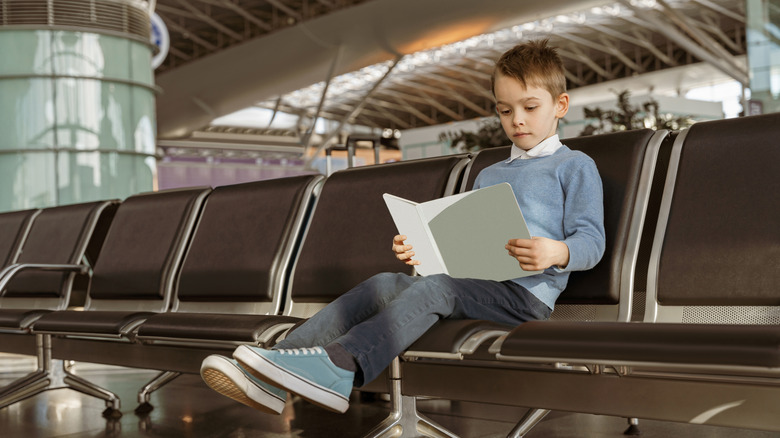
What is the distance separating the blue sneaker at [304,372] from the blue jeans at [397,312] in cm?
7

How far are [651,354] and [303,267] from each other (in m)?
1.88

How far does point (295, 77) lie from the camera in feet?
71.8

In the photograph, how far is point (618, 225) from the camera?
8.73ft

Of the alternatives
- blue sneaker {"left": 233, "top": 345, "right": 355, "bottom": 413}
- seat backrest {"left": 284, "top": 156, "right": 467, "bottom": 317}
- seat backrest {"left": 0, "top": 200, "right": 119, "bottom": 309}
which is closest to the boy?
blue sneaker {"left": 233, "top": 345, "right": 355, "bottom": 413}

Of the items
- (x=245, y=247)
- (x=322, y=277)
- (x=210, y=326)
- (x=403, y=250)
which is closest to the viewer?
(x=403, y=250)

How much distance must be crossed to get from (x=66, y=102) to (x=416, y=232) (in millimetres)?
7773

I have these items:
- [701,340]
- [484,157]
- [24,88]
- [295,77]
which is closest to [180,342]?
[484,157]

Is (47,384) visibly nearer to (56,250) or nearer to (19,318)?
(19,318)

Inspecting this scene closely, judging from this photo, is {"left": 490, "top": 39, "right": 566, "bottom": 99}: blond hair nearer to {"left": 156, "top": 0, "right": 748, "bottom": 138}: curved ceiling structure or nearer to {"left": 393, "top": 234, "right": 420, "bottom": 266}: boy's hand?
{"left": 393, "top": 234, "right": 420, "bottom": 266}: boy's hand

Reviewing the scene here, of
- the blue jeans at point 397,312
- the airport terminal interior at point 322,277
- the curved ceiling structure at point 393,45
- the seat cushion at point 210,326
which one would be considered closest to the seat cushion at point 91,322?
the airport terminal interior at point 322,277

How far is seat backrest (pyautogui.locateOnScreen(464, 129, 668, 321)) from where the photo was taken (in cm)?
264

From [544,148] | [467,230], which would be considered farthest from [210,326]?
[544,148]

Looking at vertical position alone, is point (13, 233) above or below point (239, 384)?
above

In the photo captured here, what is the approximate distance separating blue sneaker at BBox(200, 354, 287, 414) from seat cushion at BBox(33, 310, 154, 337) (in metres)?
1.37
